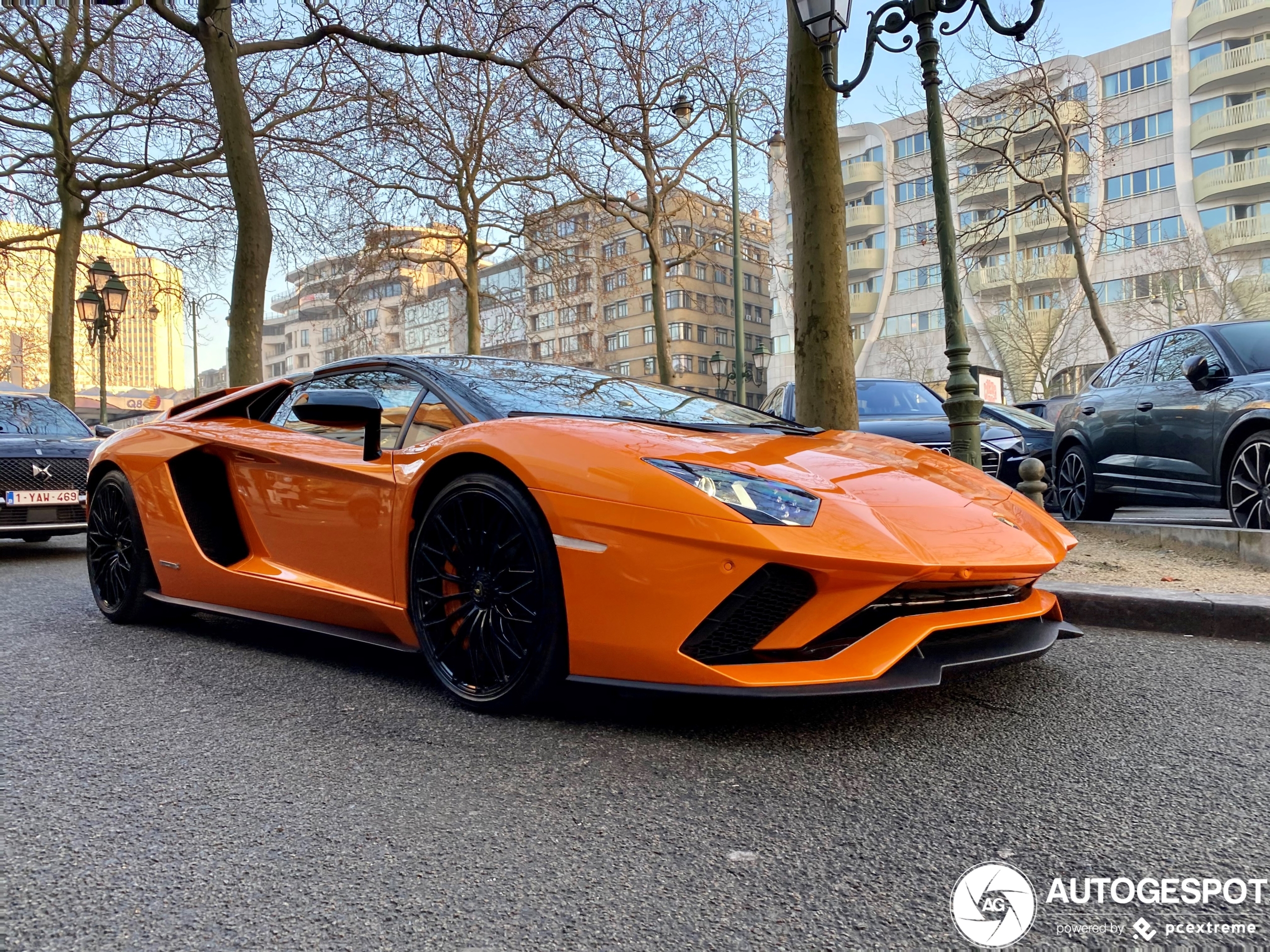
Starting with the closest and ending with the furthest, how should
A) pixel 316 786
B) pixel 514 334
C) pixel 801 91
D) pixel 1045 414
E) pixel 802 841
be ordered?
1. pixel 802 841
2. pixel 316 786
3. pixel 801 91
4. pixel 1045 414
5. pixel 514 334

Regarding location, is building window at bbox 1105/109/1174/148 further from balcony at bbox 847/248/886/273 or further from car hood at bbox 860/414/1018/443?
car hood at bbox 860/414/1018/443

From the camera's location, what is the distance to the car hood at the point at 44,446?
762 cm

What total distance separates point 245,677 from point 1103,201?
151ft

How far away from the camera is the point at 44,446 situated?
7.87 meters

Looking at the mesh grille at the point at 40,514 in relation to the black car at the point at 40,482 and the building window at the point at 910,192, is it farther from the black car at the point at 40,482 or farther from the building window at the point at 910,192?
the building window at the point at 910,192

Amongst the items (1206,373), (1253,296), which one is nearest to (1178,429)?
(1206,373)

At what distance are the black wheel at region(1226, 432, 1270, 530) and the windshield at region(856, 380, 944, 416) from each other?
3.69 m

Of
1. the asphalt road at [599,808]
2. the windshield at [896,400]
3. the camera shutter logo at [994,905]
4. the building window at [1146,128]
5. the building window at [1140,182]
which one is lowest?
the camera shutter logo at [994,905]

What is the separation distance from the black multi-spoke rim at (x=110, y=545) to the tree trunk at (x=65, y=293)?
1598 cm

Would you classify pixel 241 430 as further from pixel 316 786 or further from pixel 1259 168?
pixel 1259 168

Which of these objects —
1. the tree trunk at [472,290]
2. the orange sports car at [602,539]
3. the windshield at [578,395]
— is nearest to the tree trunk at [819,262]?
the windshield at [578,395]

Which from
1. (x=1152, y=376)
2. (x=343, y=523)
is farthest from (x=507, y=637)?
(x=1152, y=376)

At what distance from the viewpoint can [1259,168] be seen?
37.5m

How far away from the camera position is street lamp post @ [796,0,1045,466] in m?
6.43
